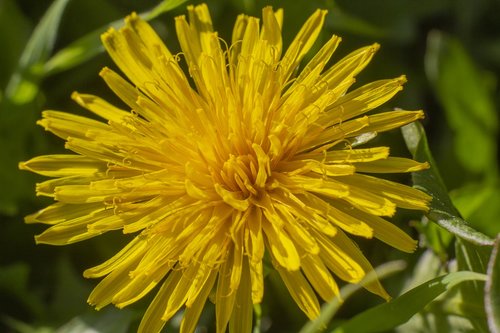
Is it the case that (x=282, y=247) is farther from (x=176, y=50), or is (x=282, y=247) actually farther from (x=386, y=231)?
(x=176, y=50)

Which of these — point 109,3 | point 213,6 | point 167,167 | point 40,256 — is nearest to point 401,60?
point 213,6

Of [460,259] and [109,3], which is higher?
[109,3]

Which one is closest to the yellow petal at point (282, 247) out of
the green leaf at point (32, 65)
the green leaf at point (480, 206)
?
the green leaf at point (480, 206)

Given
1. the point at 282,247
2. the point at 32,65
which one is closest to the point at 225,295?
the point at 282,247

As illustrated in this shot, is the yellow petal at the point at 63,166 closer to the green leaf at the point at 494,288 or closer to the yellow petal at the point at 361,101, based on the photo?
the yellow petal at the point at 361,101

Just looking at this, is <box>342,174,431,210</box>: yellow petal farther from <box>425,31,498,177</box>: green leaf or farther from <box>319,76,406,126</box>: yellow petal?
<box>425,31,498,177</box>: green leaf

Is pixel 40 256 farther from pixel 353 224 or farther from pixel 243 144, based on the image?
pixel 353 224
